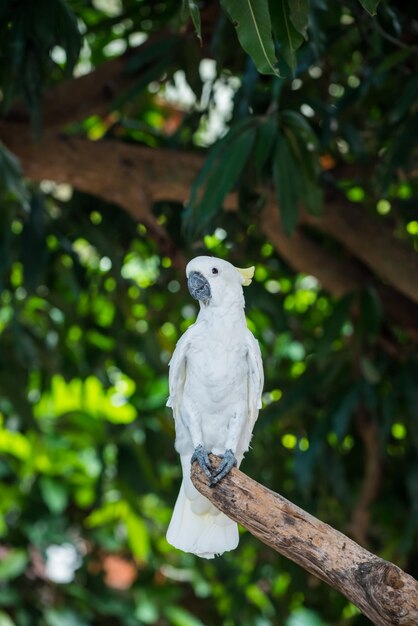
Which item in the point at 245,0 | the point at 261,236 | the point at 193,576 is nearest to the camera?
the point at 245,0

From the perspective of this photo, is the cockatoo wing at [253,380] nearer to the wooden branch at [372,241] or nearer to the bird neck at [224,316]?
the bird neck at [224,316]

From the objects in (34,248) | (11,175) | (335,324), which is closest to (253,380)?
(11,175)

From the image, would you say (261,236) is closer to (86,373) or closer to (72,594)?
(86,373)

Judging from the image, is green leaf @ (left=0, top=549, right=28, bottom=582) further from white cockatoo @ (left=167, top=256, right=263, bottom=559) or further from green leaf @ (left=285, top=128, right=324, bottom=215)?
white cockatoo @ (left=167, top=256, right=263, bottom=559)

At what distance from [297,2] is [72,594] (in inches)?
99.3

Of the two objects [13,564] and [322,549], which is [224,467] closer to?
[322,549]

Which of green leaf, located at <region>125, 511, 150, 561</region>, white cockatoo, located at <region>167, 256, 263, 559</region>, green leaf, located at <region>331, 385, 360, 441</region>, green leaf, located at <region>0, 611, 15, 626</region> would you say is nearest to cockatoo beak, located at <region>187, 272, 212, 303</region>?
white cockatoo, located at <region>167, 256, 263, 559</region>

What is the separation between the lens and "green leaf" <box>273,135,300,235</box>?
1.82 m

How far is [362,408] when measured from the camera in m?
2.57

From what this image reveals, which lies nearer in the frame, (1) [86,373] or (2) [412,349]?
(2) [412,349]

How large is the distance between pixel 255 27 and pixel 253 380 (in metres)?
0.41

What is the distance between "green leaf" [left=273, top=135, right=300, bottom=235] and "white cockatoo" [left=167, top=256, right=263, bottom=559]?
620 mm

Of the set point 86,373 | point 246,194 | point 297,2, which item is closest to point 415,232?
point 246,194

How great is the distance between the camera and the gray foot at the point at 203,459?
1193mm
